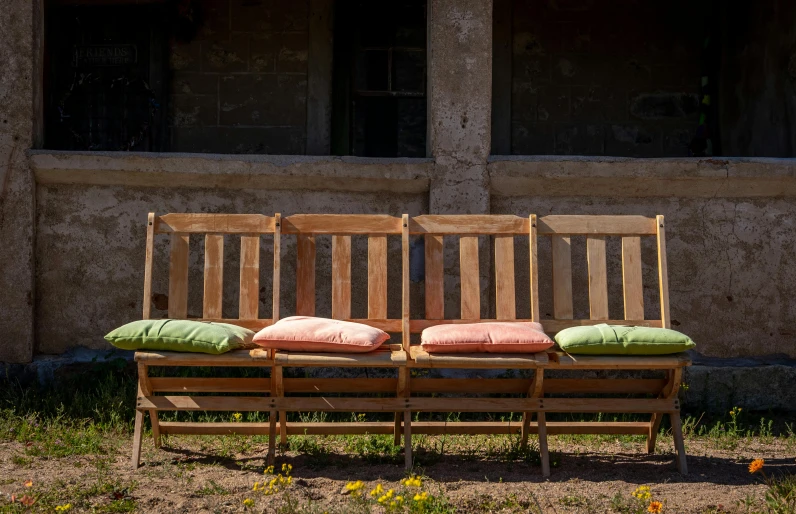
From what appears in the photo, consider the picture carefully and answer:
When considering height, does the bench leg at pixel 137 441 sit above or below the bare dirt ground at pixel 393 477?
above

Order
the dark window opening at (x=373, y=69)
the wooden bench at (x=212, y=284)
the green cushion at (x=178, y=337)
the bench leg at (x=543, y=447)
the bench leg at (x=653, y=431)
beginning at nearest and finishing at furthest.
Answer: the green cushion at (x=178, y=337) → the bench leg at (x=543, y=447) → the wooden bench at (x=212, y=284) → the bench leg at (x=653, y=431) → the dark window opening at (x=373, y=69)

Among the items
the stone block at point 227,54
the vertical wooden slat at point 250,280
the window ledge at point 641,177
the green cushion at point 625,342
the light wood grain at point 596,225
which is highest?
the stone block at point 227,54

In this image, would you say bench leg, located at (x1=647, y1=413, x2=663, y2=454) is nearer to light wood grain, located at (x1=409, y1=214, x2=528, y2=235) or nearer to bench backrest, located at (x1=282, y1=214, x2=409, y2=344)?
light wood grain, located at (x1=409, y1=214, x2=528, y2=235)

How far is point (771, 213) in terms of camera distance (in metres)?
5.42

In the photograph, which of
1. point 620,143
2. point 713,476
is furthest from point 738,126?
point 713,476

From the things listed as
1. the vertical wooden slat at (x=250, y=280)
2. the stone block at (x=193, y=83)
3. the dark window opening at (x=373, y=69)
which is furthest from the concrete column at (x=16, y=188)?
the dark window opening at (x=373, y=69)

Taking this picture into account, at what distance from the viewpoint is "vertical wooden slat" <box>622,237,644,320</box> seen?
4281 millimetres

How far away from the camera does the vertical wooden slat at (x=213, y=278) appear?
4.23 meters

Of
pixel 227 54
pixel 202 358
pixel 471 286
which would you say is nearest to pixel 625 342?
pixel 471 286

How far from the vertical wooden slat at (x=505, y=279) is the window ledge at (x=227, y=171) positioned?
1.16 m

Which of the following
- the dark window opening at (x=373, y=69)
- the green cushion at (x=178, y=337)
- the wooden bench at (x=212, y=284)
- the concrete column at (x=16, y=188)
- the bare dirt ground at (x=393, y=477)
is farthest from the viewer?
the dark window opening at (x=373, y=69)

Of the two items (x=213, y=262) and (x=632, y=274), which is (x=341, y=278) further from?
(x=632, y=274)

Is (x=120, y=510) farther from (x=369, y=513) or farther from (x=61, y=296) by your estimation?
(x=61, y=296)

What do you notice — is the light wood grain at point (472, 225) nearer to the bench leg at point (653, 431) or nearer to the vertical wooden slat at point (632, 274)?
the vertical wooden slat at point (632, 274)
